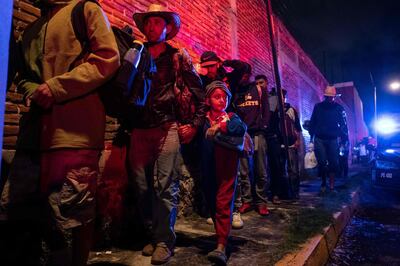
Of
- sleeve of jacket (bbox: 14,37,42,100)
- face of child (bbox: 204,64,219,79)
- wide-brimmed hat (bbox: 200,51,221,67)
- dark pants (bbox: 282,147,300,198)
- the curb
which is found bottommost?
the curb

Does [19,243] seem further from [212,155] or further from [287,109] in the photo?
[287,109]

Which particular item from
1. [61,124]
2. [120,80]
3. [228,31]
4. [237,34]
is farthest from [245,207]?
[237,34]

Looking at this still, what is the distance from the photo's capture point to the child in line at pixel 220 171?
8.63 ft

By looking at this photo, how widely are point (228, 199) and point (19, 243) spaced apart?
163 centimetres

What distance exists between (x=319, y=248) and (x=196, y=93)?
7.11ft

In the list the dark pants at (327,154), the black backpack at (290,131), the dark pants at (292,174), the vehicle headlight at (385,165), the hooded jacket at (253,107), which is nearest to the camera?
the hooded jacket at (253,107)

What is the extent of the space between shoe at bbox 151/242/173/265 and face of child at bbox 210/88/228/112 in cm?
139

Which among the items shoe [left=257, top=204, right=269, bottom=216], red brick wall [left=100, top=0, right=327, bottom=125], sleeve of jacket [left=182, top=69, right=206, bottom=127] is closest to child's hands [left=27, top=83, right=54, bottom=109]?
sleeve of jacket [left=182, top=69, right=206, bottom=127]

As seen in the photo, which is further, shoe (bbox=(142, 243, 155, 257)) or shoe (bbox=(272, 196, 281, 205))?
shoe (bbox=(272, 196, 281, 205))

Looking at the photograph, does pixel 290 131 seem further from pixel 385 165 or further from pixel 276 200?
pixel 385 165

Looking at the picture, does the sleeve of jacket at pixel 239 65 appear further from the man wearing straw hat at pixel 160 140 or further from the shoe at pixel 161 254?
the shoe at pixel 161 254

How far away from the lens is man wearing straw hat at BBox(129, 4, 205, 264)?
2521 mm

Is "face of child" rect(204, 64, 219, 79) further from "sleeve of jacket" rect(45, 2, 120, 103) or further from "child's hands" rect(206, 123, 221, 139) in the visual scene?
"sleeve of jacket" rect(45, 2, 120, 103)

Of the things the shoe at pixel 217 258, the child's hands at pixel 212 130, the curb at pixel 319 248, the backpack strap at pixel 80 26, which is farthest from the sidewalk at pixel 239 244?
the backpack strap at pixel 80 26
